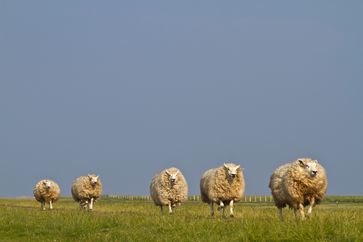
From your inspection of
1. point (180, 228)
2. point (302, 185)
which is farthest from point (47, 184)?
point (180, 228)

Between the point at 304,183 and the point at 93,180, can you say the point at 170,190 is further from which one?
the point at 304,183

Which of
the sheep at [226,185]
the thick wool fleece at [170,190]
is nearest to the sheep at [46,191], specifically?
the thick wool fleece at [170,190]

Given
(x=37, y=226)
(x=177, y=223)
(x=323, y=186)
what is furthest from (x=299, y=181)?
(x=37, y=226)

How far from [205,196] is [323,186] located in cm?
1065

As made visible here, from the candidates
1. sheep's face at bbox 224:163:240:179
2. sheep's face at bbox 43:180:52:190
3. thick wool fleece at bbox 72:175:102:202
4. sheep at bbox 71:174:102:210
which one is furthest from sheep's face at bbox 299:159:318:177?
sheep's face at bbox 43:180:52:190

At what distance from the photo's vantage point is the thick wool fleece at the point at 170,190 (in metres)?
32.0

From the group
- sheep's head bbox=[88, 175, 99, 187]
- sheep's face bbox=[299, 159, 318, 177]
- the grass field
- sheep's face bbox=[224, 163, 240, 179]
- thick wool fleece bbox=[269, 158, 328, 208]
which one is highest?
sheep's head bbox=[88, 175, 99, 187]

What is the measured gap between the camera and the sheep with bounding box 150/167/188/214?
105 ft

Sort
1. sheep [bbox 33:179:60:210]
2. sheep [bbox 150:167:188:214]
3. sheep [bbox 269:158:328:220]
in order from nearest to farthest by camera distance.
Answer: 1. sheep [bbox 269:158:328:220]
2. sheep [bbox 150:167:188:214]
3. sheep [bbox 33:179:60:210]

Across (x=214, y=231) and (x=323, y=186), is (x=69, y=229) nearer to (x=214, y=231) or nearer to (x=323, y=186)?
(x=214, y=231)

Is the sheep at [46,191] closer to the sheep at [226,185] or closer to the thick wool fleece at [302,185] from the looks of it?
the sheep at [226,185]

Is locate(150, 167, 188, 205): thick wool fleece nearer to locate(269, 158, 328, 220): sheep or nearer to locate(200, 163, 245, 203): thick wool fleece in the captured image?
locate(200, 163, 245, 203): thick wool fleece

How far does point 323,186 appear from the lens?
21375mm

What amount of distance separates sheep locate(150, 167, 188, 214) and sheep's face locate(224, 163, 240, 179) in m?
3.62
